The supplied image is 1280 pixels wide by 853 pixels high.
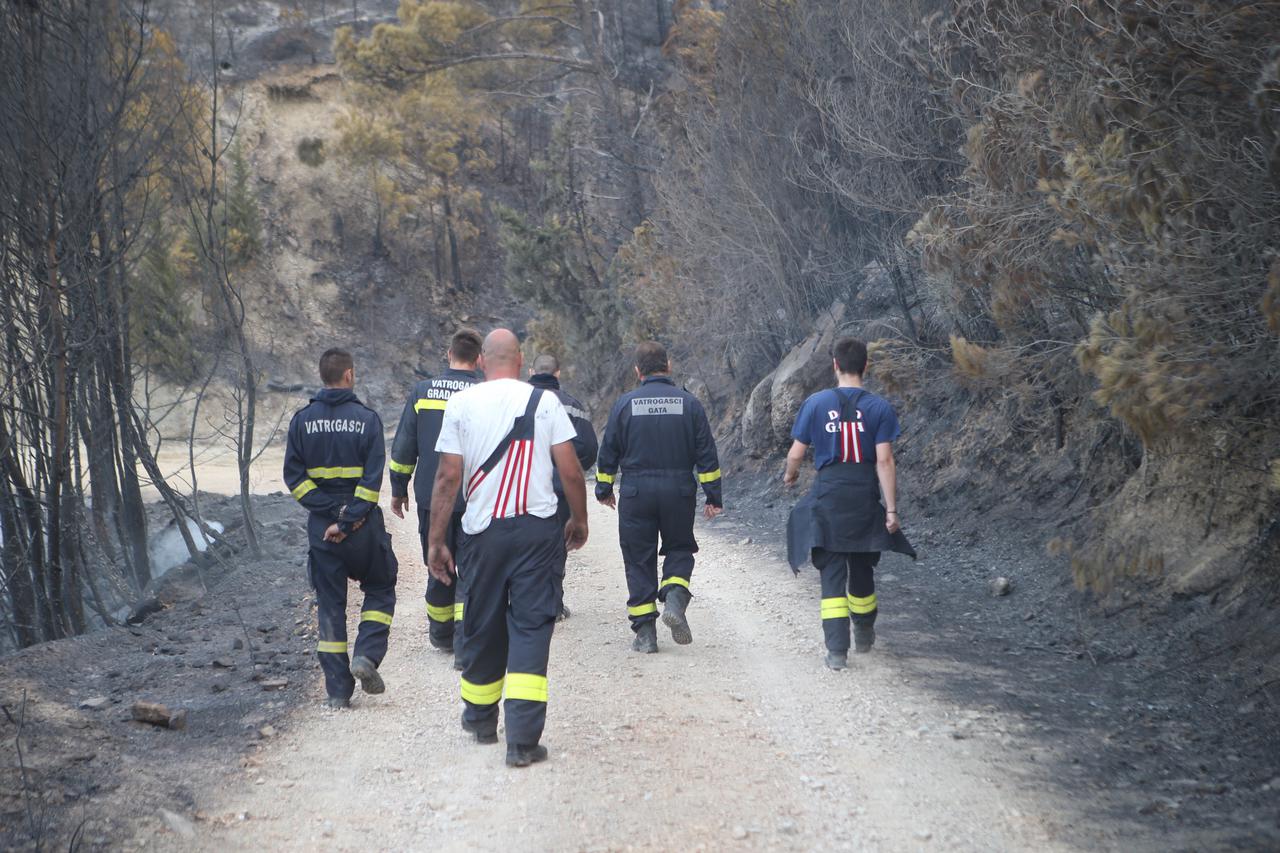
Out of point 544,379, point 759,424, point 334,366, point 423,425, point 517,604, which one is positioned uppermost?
point 334,366

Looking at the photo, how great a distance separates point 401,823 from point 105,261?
7.37 m

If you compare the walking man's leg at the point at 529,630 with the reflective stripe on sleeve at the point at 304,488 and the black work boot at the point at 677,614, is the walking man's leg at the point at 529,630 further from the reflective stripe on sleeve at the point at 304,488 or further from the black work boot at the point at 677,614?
the black work boot at the point at 677,614

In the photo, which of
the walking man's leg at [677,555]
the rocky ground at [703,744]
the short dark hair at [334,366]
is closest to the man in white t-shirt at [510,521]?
the rocky ground at [703,744]

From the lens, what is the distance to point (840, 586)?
6922 millimetres

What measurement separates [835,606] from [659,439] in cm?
156

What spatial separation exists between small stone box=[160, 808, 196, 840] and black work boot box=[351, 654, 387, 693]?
171cm

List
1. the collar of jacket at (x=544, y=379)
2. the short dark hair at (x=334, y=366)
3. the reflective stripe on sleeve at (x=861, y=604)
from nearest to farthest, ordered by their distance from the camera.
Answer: the short dark hair at (x=334, y=366), the reflective stripe on sleeve at (x=861, y=604), the collar of jacket at (x=544, y=379)

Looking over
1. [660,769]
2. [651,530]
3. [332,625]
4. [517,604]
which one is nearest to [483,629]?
[517,604]

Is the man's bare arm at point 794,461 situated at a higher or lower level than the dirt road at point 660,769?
higher

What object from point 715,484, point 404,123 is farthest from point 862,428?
point 404,123

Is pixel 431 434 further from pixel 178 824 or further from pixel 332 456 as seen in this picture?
pixel 178 824

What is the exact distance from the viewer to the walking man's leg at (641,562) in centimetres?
736

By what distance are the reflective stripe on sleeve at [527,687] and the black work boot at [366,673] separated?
1365 mm

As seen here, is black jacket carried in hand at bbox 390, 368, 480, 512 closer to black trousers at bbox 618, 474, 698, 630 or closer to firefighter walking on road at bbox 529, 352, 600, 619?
firefighter walking on road at bbox 529, 352, 600, 619
